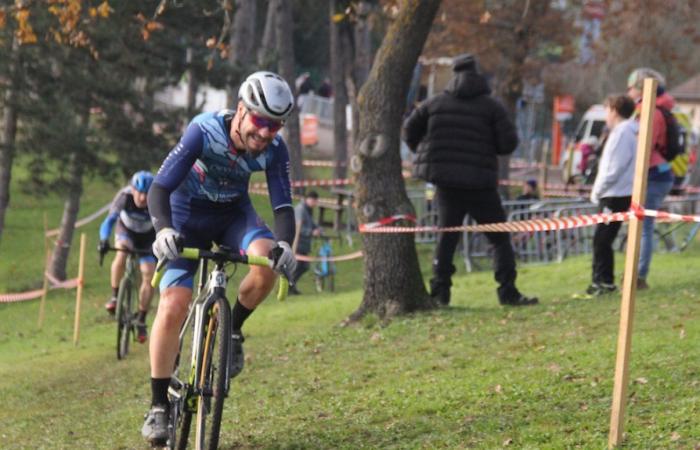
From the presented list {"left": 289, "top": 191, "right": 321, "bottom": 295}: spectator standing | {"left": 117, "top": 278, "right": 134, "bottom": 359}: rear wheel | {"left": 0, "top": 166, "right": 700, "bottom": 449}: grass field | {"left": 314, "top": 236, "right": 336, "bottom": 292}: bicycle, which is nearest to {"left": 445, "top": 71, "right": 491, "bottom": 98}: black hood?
{"left": 0, "top": 166, "right": 700, "bottom": 449}: grass field

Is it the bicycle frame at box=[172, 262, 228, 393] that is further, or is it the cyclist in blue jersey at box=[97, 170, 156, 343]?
the cyclist in blue jersey at box=[97, 170, 156, 343]

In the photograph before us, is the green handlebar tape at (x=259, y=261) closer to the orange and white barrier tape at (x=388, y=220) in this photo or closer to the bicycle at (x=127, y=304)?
the orange and white barrier tape at (x=388, y=220)

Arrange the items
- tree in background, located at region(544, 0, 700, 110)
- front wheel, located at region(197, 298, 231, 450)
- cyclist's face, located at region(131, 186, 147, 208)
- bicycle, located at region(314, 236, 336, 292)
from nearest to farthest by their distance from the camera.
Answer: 1. front wheel, located at region(197, 298, 231, 450)
2. cyclist's face, located at region(131, 186, 147, 208)
3. bicycle, located at region(314, 236, 336, 292)
4. tree in background, located at region(544, 0, 700, 110)

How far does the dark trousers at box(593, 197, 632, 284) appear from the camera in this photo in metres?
12.8

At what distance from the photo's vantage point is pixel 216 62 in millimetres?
26484

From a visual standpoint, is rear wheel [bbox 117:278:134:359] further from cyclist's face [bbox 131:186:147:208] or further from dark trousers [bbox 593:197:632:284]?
dark trousers [bbox 593:197:632:284]

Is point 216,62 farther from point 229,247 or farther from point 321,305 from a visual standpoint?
point 229,247

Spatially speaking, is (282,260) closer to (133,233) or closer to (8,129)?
(133,233)

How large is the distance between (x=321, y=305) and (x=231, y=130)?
9.94m

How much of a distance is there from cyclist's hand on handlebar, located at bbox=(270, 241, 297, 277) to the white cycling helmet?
70 cm

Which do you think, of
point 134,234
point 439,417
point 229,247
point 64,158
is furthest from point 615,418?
point 64,158

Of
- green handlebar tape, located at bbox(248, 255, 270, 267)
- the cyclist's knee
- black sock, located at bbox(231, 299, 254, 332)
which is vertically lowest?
black sock, located at bbox(231, 299, 254, 332)

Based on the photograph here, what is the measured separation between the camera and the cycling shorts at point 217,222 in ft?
25.6

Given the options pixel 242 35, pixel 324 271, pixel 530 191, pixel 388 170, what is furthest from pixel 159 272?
pixel 242 35
